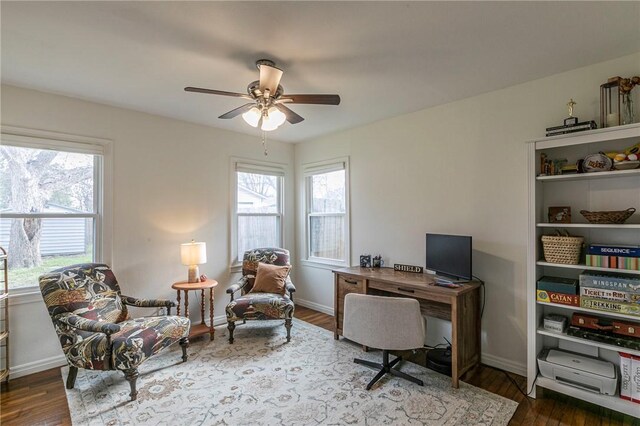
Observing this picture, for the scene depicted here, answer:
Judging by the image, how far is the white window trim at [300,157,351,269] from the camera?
4156mm

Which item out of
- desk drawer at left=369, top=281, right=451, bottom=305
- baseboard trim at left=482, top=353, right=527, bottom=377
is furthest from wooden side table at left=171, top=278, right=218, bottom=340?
baseboard trim at left=482, top=353, right=527, bottom=377

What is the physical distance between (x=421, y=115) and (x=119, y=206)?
11.5 feet

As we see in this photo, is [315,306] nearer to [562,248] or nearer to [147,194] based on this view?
[147,194]

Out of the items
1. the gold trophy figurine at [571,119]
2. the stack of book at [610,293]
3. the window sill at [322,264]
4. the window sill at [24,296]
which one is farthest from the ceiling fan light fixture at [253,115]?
the stack of book at [610,293]

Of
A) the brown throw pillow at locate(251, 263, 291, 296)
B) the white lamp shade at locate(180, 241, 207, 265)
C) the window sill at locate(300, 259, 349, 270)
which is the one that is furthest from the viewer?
the window sill at locate(300, 259, 349, 270)

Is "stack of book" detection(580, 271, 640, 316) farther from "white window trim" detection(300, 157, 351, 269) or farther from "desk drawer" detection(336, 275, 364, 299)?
"white window trim" detection(300, 157, 351, 269)

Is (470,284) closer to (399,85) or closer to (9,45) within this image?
(399,85)

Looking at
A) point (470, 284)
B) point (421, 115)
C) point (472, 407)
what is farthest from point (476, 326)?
point (421, 115)

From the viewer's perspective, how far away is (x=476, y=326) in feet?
9.36

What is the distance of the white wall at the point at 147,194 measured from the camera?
9.16 ft

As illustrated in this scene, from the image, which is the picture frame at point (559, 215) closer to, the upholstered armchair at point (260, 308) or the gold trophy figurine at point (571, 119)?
the gold trophy figurine at point (571, 119)

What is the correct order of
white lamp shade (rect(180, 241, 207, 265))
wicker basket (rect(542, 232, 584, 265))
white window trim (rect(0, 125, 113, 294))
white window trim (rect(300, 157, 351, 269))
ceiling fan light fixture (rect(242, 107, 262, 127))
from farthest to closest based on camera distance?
1. white window trim (rect(300, 157, 351, 269))
2. white lamp shade (rect(180, 241, 207, 265))
3. white window trim (rect(0, 125, 113, 294))
4. ceiling fan light fixture (rect(242, 107, 262, 127))
5. wicker basket (rect(542, 232, 584, 265))

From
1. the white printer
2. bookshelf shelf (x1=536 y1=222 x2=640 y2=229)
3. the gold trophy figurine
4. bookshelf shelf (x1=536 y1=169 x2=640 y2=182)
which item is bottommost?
the white printer

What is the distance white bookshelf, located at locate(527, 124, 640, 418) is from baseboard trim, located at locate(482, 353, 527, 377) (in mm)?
323
